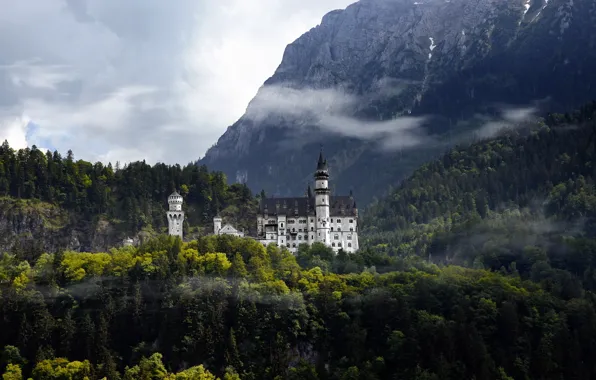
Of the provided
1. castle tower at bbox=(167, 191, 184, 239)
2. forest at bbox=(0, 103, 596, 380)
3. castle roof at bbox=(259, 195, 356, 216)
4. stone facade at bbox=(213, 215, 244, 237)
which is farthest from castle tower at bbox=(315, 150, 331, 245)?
castle tower at bbox=(167, 191, 184, 239)

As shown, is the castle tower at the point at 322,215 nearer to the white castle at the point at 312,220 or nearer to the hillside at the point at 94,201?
the white castle at the point at 312,220

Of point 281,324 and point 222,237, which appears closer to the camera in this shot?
point 281,324

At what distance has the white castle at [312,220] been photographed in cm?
15750

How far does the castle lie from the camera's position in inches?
6201

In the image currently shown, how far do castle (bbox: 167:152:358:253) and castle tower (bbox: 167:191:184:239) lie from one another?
40.4ft

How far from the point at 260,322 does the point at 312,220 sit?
119 feet

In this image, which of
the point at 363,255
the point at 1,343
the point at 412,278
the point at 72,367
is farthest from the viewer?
the point at 363,255

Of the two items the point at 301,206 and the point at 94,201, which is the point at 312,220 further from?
the point at 94,201

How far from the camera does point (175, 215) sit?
557 ft

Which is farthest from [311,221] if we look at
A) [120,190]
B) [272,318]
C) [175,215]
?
[120,190]

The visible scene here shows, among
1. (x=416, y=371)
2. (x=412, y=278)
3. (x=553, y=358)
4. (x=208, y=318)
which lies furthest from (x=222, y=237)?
(x=553, y=358)

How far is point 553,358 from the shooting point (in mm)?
126562

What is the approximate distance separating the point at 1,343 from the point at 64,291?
485 inches

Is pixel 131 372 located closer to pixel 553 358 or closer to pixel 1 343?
pixel 1 343
